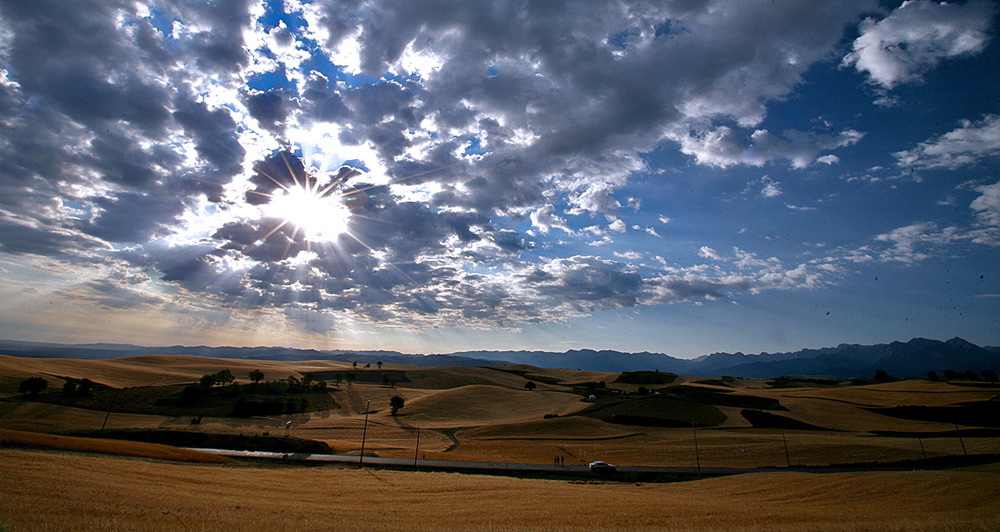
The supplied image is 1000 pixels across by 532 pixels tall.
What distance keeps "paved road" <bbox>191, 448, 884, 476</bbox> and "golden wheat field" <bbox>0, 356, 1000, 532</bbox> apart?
2.69 metres

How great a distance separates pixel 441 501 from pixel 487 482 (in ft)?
26.6

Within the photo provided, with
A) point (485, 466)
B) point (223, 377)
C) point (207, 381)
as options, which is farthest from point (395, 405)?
point (485, 466)

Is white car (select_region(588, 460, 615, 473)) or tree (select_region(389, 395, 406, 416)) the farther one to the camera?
tree (select_region(389, 395, 406, 416))

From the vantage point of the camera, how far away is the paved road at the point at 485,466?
45812 mm

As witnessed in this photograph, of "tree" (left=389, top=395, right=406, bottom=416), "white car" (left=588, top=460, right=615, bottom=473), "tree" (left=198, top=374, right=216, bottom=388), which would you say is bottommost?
"tree" (left=389, top=395, right=406, bottom=416)

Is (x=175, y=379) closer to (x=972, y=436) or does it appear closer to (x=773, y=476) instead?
(x=773, y=476)

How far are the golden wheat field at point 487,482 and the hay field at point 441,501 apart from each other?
0.13 m

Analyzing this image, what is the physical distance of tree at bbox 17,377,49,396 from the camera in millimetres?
86188

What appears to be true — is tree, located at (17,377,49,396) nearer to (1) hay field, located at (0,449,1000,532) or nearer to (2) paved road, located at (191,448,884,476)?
(2) paved road, located at (191,448,884,476)

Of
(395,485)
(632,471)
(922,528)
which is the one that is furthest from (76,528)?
(632,471)

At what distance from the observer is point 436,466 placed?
45906 millimetres

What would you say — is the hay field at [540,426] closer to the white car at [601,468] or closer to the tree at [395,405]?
the tree at [395,405]

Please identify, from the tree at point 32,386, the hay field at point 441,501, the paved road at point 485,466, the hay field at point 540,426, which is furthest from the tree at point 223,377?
the hay field at point 441,501

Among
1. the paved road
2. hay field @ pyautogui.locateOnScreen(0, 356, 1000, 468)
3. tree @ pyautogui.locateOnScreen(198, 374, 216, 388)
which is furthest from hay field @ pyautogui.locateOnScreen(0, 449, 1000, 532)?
tree @ pyautogui.locateOnScreen(198, 374, 216, 388)
